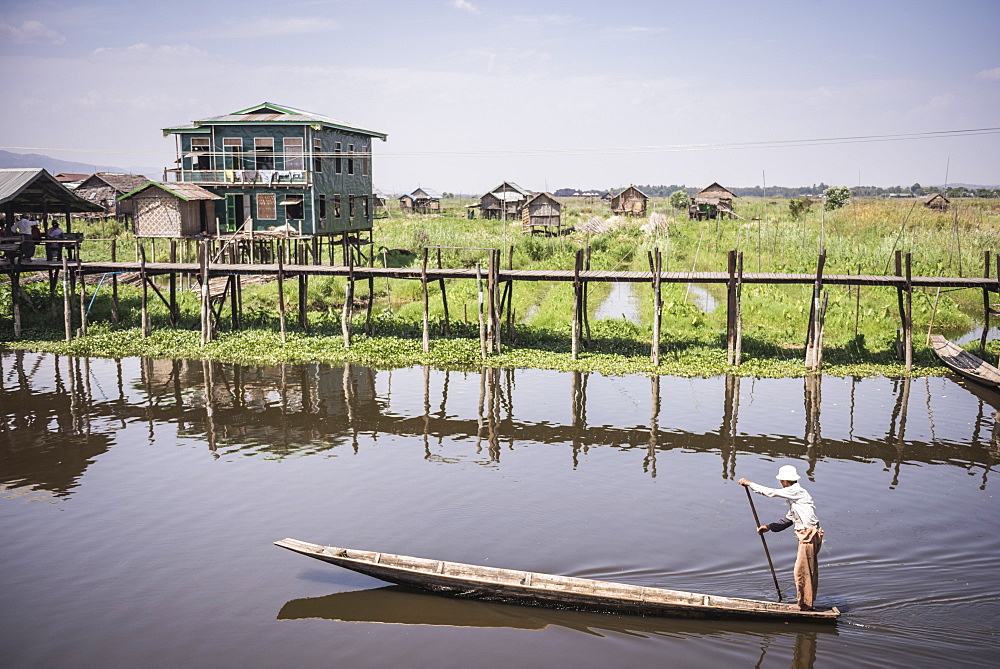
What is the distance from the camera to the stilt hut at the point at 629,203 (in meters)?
65.3

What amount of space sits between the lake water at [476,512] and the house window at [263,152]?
14.5m

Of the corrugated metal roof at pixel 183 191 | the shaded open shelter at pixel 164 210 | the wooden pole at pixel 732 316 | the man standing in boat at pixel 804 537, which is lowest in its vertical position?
the man standing in boat at pixel 804 537

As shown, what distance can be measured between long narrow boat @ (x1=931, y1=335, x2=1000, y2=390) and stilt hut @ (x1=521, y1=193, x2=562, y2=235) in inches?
1302

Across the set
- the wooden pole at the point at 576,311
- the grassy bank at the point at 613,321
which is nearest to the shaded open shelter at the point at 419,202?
the grassy bank at the point at 613,321

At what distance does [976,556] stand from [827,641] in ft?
11.7

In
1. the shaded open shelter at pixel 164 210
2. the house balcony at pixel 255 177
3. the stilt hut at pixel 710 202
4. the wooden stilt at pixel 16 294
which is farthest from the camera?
the stilt hut at pixel 710 202

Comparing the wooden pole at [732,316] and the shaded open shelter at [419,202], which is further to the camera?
the shaded open shelter at [419,202]

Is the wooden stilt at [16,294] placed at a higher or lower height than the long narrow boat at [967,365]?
higher

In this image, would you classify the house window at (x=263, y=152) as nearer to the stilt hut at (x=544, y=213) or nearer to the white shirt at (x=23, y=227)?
the white shirt at (x=23, y=227)

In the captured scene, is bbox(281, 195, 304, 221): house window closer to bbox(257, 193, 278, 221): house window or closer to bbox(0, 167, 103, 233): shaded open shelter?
bbox(257, 193, 278, 221): house window

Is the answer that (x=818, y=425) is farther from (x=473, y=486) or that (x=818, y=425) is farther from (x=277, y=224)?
(x=277, y=224)

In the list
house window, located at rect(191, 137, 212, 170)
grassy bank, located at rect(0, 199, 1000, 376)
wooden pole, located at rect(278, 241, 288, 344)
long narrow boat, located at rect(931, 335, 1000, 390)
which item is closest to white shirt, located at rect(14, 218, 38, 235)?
grassy bank, located at rect(0, 199, 1000, 376)

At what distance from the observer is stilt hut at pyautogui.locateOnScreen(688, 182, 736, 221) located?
5978cm

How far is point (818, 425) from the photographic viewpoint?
17.7 meters
